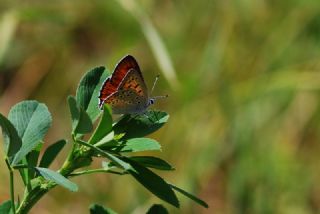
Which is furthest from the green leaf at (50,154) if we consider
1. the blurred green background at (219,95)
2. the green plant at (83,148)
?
the blurred green background at (219,95)

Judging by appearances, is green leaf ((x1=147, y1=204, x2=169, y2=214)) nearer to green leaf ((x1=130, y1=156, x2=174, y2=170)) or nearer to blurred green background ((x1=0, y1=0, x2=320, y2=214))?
green leaf ((x1=130, y1=156, x2=174, y2=170))

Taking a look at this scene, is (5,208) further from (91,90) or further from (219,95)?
(219,95)

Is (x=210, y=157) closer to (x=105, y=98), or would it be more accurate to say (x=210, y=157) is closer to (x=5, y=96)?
(x=5, y=96)

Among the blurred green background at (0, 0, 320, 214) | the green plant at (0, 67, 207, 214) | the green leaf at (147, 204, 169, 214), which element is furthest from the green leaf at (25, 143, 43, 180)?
the blurred green background at (0, 0, 320, 214)

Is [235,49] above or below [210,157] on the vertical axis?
above

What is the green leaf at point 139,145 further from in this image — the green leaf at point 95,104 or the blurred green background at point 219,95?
the blurred green background at point 219,95

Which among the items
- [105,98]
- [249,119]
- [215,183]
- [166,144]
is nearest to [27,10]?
[166,144]
